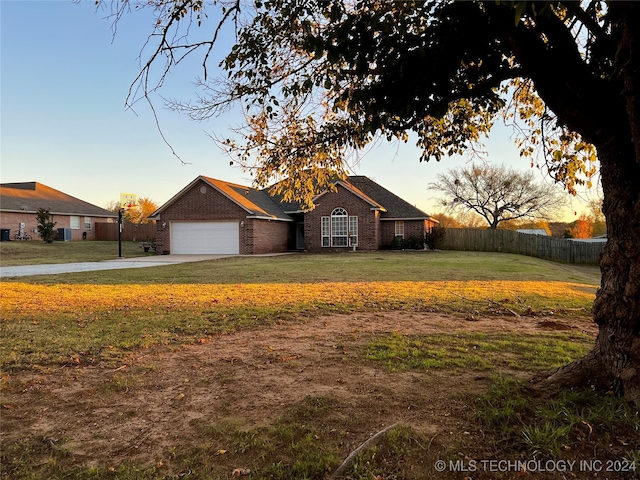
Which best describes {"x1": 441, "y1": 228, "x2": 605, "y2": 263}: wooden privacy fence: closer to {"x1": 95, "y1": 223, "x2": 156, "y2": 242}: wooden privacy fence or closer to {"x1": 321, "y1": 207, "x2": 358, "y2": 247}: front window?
{"x1": 321, "y1": 207, "x2": 358, "y2": 247}: front window

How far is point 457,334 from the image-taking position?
592cm

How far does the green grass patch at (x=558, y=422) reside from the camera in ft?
8.88

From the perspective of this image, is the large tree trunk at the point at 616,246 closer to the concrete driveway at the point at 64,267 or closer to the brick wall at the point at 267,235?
the concrete driveway at the point at 64,267

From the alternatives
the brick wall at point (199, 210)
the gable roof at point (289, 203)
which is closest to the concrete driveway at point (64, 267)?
the brick wall at point (199, 210)

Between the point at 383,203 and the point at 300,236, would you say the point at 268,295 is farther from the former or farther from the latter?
the point at 300,236

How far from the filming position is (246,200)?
2866 centimetres

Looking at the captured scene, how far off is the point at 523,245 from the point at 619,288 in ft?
98.5

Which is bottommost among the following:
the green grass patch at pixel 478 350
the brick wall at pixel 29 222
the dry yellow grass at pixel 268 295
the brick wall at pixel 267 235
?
the green grass patch at pixel 478 350

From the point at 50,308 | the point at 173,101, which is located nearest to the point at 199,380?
the point at 173,101

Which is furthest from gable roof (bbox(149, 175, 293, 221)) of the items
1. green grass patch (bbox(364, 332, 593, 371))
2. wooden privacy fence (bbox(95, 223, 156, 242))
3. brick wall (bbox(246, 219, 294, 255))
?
green grass patch (bbox(364, 332, 593, 371))

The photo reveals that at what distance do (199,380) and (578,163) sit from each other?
6.03 meters

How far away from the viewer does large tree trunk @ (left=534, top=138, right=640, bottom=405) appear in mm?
3168

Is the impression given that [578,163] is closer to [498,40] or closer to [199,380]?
[498,40]

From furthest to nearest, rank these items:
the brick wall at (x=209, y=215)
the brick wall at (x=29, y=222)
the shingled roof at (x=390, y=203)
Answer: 1. the brick wall at (x=29, y=222)
2. the shingled roof at (x=390, y=203)
3. the brick wall at (x=209, y=215)
